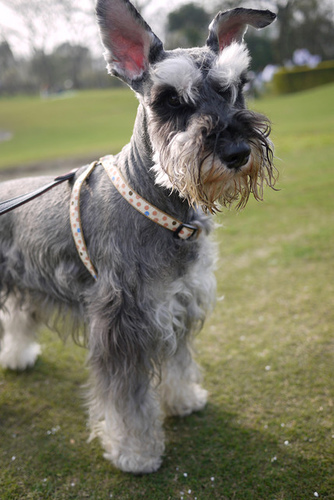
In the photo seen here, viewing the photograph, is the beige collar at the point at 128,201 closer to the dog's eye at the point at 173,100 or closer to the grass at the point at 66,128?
the dog's eye at the point at 173,100

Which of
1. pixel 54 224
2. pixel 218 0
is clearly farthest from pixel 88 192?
pixel 218 0

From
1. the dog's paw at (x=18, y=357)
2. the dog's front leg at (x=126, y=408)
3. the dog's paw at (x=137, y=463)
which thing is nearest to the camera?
the dog's front leg at (x=126, y=408)

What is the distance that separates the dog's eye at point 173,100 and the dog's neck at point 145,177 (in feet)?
0.81

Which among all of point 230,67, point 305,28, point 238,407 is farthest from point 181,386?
point 305,28

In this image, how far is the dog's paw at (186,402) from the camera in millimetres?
3422

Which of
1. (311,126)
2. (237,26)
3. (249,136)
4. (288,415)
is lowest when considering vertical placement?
(311,126)

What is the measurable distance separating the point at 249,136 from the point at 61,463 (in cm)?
280

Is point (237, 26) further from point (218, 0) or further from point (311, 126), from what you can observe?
point (218, 0)

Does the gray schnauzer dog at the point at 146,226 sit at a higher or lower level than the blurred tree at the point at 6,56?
higher

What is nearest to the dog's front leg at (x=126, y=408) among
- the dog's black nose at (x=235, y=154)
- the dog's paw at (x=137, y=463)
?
the dog's paw at (x=137, y=463)

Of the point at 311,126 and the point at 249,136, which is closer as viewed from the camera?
the point at 249,136

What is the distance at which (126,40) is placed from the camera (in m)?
2.56

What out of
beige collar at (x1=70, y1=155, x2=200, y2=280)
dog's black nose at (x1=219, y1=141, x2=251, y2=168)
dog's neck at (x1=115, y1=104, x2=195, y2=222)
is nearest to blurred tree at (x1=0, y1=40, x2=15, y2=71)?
beige collar at (x1=70, y1=155, x2=200, y2=280)

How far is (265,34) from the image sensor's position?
45500 millimetres
